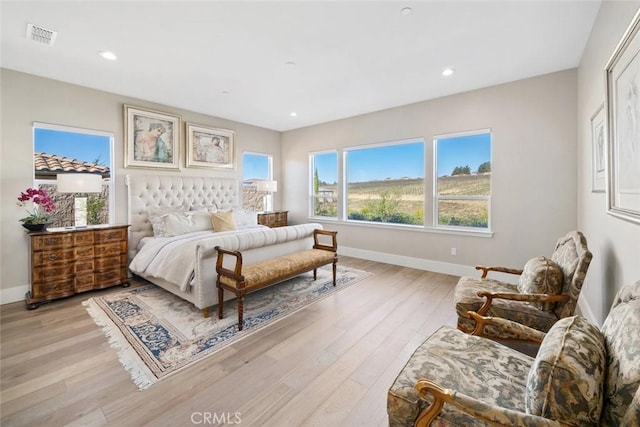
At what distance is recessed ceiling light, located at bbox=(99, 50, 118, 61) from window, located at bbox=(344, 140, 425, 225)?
387 cm

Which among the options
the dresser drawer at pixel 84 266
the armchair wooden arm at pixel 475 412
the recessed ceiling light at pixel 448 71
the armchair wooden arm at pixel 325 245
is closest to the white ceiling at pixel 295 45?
the recessed ceiling light at pixel 448 71

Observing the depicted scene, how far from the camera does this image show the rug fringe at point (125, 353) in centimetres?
191

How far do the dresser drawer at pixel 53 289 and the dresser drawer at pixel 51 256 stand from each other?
242 mm

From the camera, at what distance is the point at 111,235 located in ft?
11.9

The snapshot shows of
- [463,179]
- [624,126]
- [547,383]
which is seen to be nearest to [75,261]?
[547,383]

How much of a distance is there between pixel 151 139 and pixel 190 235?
182 cm

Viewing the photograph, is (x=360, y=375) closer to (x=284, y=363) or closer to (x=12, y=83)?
(x=284, y=363)

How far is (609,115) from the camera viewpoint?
190 centimetres

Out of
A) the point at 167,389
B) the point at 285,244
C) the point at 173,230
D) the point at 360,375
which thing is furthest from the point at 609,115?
the point at 173,230

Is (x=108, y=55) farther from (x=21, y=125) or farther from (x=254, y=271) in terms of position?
(x=254, y=271)

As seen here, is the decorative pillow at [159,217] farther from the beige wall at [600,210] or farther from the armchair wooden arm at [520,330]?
the beige wall at [600,210]

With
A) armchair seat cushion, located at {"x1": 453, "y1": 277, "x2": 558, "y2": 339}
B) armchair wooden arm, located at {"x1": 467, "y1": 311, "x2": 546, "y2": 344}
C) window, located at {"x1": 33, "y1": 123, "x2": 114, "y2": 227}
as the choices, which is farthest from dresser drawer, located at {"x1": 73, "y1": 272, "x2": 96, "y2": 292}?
armchair wooden arm, located at {"x1": 467, "y1": 311, "x2": 546, "y2": 344}

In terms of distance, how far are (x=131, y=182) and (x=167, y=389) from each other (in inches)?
134

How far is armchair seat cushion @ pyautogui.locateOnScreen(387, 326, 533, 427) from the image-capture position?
113 cm
